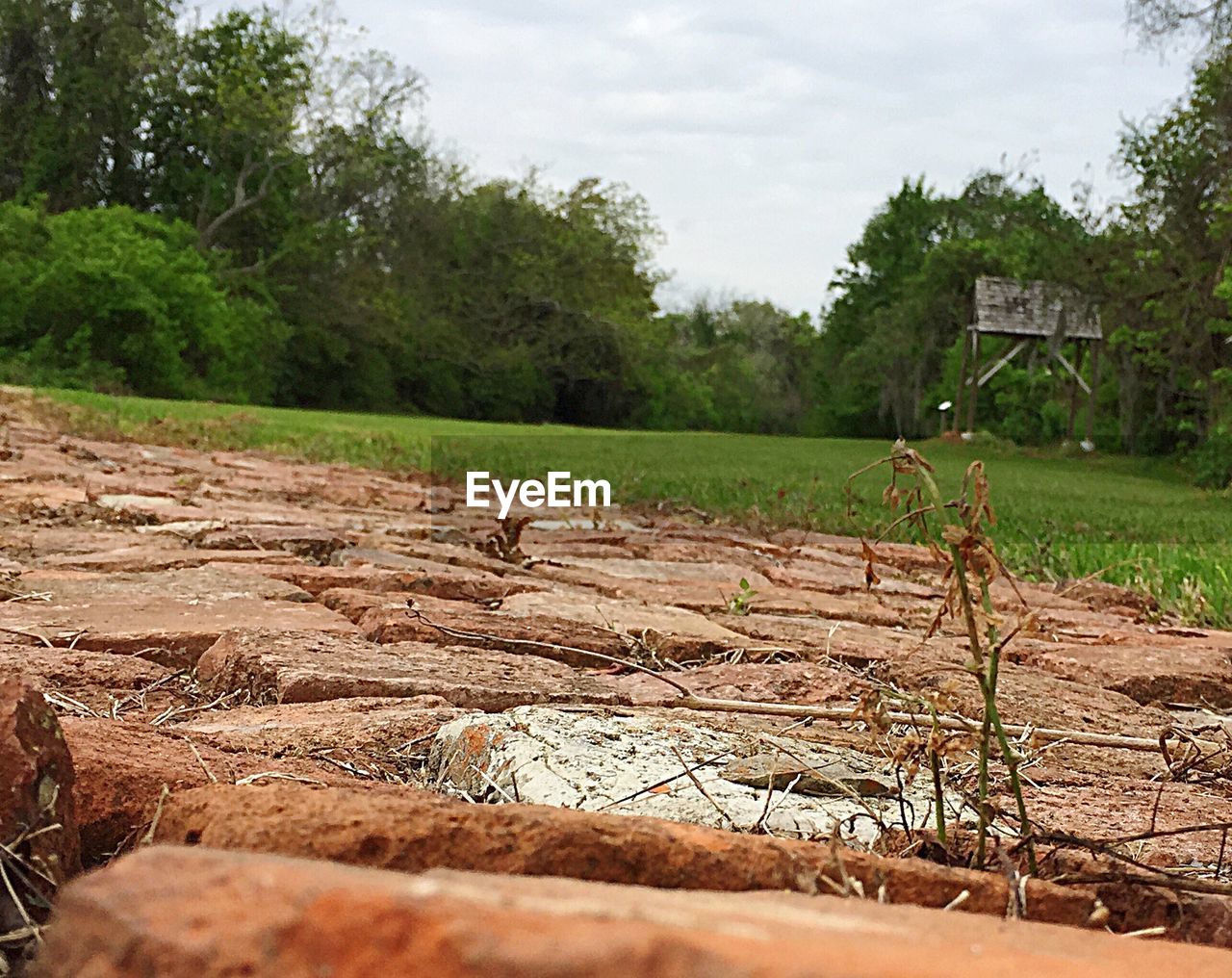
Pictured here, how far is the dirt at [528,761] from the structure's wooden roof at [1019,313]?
26419 mm

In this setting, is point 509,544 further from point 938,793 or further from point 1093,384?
point 1093,384

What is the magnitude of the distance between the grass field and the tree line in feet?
16.8

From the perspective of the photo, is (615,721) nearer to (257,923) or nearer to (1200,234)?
(257,923)

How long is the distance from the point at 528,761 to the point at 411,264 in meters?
40.0

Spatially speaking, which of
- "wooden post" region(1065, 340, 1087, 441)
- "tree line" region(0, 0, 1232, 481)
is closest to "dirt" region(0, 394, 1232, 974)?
"tree line" region(0, 0, 1232, 481)

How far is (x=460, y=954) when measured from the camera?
51cm

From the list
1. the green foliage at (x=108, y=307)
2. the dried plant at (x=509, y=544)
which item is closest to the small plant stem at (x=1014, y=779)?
the dried plant at (x=509, y=544)

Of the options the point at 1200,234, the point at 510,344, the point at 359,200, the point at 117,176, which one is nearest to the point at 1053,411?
the point at 1200,234

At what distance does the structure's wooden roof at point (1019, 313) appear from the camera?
28.7 metres

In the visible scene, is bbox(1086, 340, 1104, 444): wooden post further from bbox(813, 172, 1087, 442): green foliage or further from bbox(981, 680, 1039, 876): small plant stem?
bbox(981, 680, 1039, 876): small plant stem

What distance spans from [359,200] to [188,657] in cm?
3758

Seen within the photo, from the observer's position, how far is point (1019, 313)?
3019 centimetres

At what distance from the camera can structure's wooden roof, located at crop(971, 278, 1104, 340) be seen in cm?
2867

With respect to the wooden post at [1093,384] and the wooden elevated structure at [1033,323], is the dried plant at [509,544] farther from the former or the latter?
the wooden elevated structure at [1033,323]
